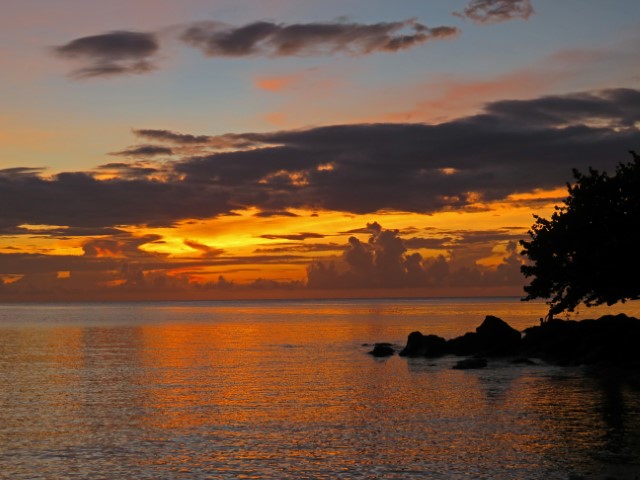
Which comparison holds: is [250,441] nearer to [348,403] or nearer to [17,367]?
[348,403]

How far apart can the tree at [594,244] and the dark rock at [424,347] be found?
1676cm

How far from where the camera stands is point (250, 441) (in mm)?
34000

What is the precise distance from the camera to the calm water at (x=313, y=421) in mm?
28859

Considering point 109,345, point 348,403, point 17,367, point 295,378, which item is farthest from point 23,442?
point 109,345

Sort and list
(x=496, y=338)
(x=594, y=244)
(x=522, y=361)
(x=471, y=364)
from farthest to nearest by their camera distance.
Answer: (x=496, y=338) → (x=522, y=361) → (x=471, y=364) → (x=594, y=244)

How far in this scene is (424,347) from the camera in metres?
79.9

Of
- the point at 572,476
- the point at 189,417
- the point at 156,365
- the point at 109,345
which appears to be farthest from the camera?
the point at 109,345

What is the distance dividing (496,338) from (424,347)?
26.5 ft

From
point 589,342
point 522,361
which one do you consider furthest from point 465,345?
point 589,342

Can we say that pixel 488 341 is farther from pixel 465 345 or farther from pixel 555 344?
pixel 555 344

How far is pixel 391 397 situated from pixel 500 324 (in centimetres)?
3584

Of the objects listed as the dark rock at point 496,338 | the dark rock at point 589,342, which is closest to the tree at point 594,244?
the dark rock at point 589,342

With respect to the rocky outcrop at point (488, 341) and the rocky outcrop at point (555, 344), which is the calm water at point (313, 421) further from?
the rocky outcrop at point (488, 341)

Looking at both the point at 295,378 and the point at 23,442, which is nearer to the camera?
the point at 23,442
